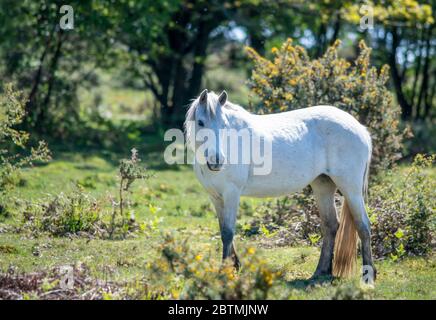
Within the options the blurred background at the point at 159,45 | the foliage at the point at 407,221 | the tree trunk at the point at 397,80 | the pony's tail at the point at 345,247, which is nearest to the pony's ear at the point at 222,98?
the pony's tail at the point at 345,247

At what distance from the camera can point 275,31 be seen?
24141 millimetres

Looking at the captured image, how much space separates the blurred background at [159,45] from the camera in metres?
18.4

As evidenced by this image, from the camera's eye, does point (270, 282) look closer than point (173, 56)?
Yes

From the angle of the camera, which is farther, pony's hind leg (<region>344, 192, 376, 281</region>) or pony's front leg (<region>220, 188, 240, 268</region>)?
pony's hind leg (<region>344, 192, 376, 281</region>)

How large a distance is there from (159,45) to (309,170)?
15405 millimetres

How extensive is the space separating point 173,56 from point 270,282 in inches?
689

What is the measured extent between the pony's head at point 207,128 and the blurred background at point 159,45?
8751 mm

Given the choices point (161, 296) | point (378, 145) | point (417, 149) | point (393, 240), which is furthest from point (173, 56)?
point (161, 296)

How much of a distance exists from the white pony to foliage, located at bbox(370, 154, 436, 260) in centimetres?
123

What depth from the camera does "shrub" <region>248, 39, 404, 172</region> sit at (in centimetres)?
1134

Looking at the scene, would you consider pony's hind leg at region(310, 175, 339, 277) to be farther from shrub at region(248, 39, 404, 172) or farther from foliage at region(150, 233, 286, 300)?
shrub at region(248, 39, 404, 172)

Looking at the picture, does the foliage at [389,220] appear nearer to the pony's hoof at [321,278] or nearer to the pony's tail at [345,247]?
the pony's tail at [345,247]

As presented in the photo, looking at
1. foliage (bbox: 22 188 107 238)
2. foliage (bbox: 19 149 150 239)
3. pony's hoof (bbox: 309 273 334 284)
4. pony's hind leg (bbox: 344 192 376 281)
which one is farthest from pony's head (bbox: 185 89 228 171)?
foliage (bbox: 22 188 107 238)

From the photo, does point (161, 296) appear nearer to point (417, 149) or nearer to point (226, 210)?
point (226, 210)
